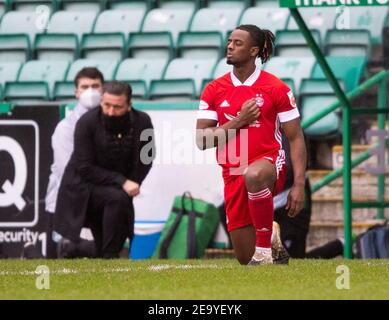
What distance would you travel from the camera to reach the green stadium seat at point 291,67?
1595 centimetres

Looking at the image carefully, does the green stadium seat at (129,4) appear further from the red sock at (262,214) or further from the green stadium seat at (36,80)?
the red sock at (262,214)

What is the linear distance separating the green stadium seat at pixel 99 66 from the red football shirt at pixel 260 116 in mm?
7521

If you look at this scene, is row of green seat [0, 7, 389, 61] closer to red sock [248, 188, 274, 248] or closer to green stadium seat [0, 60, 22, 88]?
green stadium seat [0, 60, 22, 88]

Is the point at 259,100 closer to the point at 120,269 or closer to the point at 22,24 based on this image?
the point at 120,269

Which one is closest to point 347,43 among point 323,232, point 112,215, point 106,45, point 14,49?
point 323,232

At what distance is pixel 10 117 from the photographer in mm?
13984

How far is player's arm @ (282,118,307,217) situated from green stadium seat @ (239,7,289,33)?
7186 millimetres

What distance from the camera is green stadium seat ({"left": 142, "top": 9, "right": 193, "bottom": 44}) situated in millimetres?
17984

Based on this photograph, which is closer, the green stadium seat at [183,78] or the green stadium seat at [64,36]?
the green stadium seat at [183,78]

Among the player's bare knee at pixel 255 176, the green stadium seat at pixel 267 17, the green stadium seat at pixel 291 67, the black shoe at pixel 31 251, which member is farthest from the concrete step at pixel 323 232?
the player's bare knee at pixel 255 176
